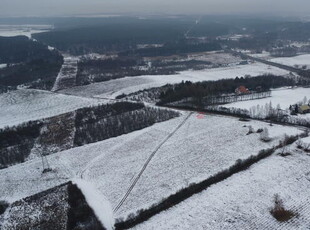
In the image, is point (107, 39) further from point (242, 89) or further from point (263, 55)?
point (242, 89)

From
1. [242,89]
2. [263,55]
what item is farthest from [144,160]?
[263,55]

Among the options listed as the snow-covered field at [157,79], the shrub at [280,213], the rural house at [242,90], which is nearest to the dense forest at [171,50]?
the snow-covered field at [157,79]

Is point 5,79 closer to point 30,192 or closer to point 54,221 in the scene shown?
point 30,192

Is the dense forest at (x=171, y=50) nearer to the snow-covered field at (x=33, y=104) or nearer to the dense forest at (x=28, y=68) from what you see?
the dense forest at (x=28, y=68)

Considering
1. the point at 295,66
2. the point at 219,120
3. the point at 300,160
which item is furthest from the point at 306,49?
the point at 300,160

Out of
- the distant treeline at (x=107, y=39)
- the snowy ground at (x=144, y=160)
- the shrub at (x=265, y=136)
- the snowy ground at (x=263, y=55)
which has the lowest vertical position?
the snowy ground at (x=144, y=160)

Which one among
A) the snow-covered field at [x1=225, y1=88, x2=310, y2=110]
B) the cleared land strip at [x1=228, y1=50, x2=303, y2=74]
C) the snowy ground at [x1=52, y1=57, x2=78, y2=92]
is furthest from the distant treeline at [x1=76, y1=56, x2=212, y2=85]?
the snow-covered field at [x1=225, y1=88, x2=310, y2=110]
